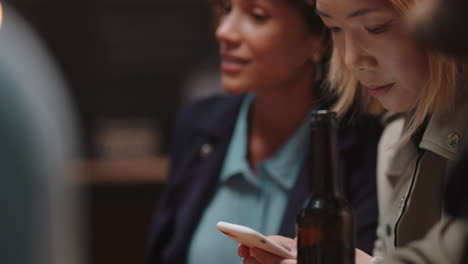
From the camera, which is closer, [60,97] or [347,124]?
[60,97]

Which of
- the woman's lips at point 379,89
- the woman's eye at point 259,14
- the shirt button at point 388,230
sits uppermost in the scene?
the woman's eye at point 259,14

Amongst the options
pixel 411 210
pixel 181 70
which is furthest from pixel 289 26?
pixel 181 70

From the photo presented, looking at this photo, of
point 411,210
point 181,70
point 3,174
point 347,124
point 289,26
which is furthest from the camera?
point 181,70

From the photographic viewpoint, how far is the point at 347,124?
1.25 m

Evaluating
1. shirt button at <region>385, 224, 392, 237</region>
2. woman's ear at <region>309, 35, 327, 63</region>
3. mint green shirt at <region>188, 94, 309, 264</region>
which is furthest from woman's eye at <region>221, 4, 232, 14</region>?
shirt button at <region>385, 224, 392, 237</region>

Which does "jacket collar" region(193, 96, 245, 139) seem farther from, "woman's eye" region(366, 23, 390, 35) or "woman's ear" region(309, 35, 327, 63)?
"woman's eye" region(366, 23, 390, 35)

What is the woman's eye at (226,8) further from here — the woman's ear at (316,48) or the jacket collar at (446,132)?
the jacket collar at (446,132)

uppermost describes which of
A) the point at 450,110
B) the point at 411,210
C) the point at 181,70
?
the point at 450,110

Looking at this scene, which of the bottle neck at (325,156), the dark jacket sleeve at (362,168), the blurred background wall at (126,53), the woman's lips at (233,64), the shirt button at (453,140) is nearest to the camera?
the bottle neck at (325,156)

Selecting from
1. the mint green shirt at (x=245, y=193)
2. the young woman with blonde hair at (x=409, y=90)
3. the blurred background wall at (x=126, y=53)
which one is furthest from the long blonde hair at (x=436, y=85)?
the blurred background wall at (x=126, y=53)

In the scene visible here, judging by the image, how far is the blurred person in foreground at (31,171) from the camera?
617mm

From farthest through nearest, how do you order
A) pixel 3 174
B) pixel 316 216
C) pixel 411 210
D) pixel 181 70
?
1. pixel 181 70
2. pixel 411 210
3. pixel 316 216
4. pixel 3 174

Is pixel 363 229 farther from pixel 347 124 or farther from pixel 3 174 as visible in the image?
pixel 3 174

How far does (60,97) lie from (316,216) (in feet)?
1.10
